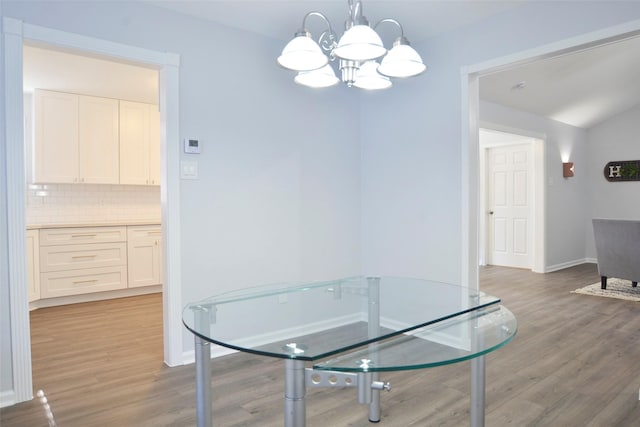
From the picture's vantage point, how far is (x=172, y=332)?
287 centimetres

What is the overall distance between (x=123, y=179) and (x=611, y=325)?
5394 millimetres

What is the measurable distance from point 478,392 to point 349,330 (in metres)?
0.70

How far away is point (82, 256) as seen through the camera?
15.6ft

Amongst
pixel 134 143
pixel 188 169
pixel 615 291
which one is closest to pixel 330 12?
pixel 188 169

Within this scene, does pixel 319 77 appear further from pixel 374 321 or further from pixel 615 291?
pixel 615 291

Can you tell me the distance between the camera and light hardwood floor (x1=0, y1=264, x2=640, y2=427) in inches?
86.0

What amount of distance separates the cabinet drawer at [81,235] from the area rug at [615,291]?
17.8ft

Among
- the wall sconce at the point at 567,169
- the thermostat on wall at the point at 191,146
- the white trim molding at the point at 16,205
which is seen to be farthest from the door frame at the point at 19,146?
the wall sconce at the point at 567,169

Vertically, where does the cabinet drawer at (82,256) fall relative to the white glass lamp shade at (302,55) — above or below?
below

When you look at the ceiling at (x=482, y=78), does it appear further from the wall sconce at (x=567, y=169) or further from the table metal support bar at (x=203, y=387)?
the table metal support bar at (x=203, y=387)

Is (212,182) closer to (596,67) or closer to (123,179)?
(123,179)

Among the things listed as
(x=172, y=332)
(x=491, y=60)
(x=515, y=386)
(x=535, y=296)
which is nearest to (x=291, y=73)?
(x=491, y=60)

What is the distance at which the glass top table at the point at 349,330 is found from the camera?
1.26 m

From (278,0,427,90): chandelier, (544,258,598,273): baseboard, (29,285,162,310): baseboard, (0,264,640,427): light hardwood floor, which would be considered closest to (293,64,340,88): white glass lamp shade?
(278,0,427,90): chandelier
